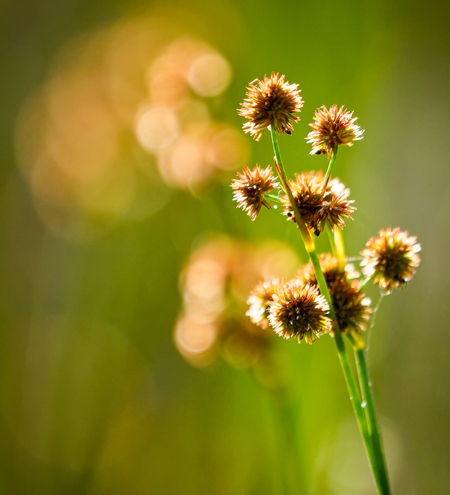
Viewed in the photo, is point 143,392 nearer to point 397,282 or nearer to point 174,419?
point 174,419

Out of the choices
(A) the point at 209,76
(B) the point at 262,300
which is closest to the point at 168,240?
(A) the point at 209,76

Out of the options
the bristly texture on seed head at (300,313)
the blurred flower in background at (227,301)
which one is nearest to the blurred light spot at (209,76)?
the blurred flower in background at (227,301)

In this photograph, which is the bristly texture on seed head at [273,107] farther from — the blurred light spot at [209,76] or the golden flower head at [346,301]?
the blurred light spot at [209,76]

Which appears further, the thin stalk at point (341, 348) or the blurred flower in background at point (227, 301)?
the blurred flower in background at point (227, 301)

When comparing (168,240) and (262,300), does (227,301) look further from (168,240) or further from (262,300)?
(168,240)

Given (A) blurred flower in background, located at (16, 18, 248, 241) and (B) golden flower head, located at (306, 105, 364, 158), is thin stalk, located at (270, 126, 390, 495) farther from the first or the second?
(A) blurred flower in background, located at (16, 18, 248, 241)

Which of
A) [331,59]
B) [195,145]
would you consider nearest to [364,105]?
[331,59]
